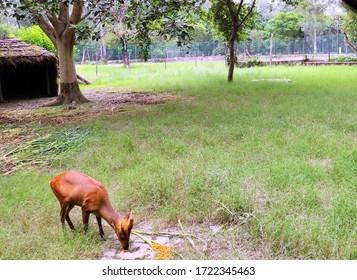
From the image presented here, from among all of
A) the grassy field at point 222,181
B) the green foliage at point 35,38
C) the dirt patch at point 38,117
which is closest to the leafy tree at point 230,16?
the dirt patch at point 38,117

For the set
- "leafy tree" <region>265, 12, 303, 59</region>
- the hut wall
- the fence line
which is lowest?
the hut wall

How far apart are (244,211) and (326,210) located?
0.68 metres

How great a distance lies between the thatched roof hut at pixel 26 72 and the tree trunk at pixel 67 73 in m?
2.26

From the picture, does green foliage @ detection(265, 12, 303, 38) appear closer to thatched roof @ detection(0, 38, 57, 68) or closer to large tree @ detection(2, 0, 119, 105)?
thatched roof @ detection(0, 38, 57, 68)

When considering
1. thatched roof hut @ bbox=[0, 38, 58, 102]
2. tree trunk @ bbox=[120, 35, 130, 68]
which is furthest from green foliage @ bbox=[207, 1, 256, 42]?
thatched roof hut @ bbox=[0, 38, 58, 102]

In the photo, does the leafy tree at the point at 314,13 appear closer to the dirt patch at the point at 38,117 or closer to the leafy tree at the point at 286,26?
the leafy tree at the point at 286,26

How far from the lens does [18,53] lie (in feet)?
40.1

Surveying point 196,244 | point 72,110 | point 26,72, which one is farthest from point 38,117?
point 196,244

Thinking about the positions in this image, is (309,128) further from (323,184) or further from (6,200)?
(6,200)

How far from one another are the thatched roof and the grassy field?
21.0 ft

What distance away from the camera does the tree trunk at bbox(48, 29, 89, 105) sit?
1058 cm

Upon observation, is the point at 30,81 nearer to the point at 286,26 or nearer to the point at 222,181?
the point at 222,181

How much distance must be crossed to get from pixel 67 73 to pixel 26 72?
4.59 metres

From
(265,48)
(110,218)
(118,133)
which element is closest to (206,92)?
(118,133)
